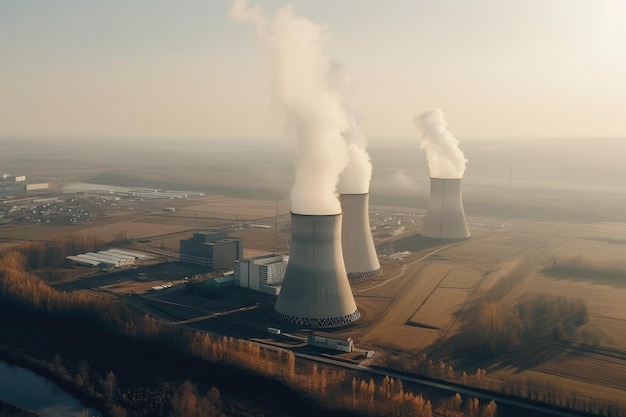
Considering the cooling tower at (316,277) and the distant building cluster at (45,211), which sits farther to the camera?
the distant building cluster at (45,211)

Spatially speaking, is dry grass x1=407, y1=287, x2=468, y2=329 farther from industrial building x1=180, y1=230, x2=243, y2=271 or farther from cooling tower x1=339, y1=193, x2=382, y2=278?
industrial building x1=180, y1=230, x2=243, y2=271

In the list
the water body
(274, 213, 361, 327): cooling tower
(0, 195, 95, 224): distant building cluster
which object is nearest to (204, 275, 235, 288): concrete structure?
(274, 213, 361, 327): cooling tower

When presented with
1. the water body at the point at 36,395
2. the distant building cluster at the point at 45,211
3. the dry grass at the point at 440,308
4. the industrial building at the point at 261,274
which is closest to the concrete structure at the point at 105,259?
the industrial building at the point at 261,274

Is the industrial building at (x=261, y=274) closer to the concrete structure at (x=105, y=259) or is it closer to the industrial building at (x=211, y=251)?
the industrial building at (x=211, y=251)

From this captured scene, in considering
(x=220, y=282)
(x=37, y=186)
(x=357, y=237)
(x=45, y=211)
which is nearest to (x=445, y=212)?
(x=357, y=237)

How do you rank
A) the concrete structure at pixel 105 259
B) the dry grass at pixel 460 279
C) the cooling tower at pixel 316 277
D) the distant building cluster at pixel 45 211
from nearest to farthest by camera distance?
the cooling tower at pixel 316 277
the dry grass at pixel 460 279
the concrete structure at pixel 105 259
the distant building cluster at pixel 45 211

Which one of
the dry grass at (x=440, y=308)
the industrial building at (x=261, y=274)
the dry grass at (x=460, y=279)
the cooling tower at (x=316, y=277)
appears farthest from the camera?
the dry grass at (x=460, y=279)

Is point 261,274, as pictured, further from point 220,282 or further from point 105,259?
point 105,259

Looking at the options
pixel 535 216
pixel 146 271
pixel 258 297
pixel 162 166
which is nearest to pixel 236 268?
pixel 258 297
